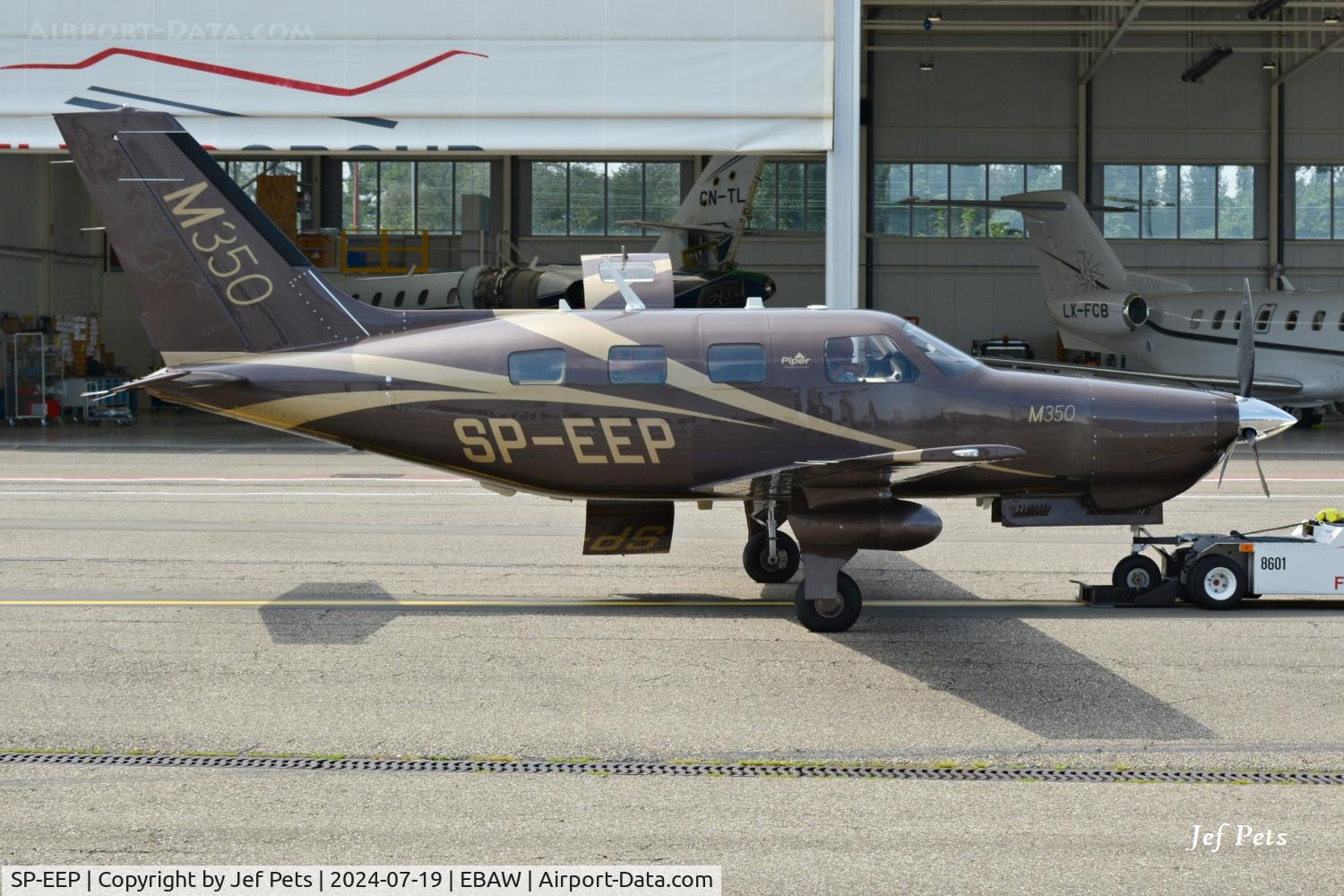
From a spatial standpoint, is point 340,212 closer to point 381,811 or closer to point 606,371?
point 606,371

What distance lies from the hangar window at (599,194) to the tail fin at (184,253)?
1353 inches

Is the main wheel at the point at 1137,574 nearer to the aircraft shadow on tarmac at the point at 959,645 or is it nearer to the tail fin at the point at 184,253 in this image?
the aircraft shadow on tarmac at the point at 959,645

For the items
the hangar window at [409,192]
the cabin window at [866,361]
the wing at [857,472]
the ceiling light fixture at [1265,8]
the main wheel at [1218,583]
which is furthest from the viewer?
the hangar window at [409,192]

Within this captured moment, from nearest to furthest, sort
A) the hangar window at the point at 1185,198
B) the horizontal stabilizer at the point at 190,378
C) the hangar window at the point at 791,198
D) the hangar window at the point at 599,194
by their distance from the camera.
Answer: the horizontal stabilizer at the point at 190,378 < the hangar window at the point at 1185,198 < the hangar window at the point at 599,194 < the hangar window at the point at 791,198

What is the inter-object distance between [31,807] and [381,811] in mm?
1633

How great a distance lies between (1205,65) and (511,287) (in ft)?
76.8

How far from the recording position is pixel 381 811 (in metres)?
6.15

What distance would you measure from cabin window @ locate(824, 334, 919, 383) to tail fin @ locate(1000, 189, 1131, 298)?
26.2 metres

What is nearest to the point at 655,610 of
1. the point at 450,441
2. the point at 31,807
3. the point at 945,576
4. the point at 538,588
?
the point at 538,588

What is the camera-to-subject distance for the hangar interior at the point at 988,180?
1713 inches

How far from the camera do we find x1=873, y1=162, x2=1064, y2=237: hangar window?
→ 147 ft

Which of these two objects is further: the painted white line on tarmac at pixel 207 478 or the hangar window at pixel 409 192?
the hangar window at pixel 409 192

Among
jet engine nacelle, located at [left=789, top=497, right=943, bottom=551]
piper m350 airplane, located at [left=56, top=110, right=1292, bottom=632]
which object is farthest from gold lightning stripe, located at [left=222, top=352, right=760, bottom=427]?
jet engine nacelle, located at [left=789, top=497, right=943, bottom=551]

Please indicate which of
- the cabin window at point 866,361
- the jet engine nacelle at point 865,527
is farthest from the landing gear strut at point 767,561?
the jet engine nacelle at point 865,527
